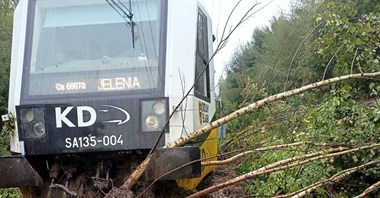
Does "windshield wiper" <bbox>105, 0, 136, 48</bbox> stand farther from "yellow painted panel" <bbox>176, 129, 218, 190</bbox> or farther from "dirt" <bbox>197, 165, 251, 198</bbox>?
"dirt" <bbox>197, 165, 251, 198</bbox>

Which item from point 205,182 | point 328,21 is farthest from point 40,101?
point 328,21

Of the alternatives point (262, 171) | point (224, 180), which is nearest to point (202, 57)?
point (262, 171)

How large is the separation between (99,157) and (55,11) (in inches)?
57.4

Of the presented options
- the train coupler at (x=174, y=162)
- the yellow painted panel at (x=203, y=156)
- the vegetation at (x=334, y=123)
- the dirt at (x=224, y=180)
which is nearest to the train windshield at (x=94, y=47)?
the train coupler at (x=174, y=162)

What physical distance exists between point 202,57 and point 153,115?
3.60ft

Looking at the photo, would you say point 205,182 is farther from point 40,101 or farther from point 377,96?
point 40,101

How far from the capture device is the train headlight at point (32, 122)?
455cm

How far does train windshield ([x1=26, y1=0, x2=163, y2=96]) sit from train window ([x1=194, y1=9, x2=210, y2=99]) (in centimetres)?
51

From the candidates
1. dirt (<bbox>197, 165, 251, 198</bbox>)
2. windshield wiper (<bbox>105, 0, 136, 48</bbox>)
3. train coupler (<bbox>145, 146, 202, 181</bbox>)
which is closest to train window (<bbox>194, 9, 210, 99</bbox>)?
windshield wiper (<bbox>105, 0, 136, 48</bbox>)

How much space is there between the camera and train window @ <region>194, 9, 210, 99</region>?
200 inches

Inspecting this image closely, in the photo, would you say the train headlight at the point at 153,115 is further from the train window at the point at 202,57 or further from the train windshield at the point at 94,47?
the train window at the point at 202,57

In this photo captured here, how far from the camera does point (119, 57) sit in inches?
188

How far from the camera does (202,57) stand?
533 centimetres

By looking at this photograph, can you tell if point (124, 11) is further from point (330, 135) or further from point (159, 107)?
point (330, 135)
